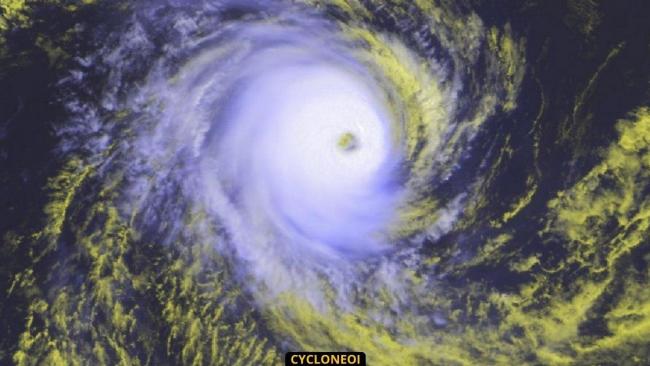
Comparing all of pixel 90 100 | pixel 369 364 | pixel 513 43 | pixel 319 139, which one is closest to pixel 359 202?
pixel 319 139

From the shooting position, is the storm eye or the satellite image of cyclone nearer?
the satellite image of cyclone

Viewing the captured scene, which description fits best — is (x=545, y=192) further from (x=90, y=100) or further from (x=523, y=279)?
(x=90, y=100)

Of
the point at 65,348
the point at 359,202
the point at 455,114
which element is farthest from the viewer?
the point at 359,202

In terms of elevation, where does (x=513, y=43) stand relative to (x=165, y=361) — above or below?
above

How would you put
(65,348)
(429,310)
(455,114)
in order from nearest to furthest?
(65,348)
(429,310)
(455,114)

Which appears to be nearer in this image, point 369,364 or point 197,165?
point 369,364

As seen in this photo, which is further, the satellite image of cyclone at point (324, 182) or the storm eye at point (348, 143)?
the storm eye at point (348, 143)

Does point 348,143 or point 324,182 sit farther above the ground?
point 348,143

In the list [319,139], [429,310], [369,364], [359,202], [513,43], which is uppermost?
[513,43]
